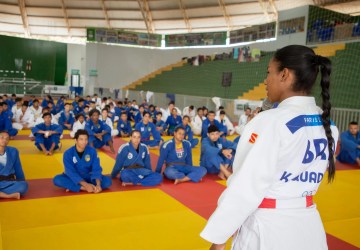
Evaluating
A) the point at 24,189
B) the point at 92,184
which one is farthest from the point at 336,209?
the point at 24,189

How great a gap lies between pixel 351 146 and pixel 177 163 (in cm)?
509

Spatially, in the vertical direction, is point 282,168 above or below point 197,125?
above

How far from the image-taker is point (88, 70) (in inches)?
1058

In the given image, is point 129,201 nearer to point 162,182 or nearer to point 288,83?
point 162,182

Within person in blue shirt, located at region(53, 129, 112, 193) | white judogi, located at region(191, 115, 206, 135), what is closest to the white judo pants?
person in blue shirt, located at region(53, 129, 112, 193)

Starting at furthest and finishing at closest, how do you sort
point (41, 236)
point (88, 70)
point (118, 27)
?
point (118, 27) → point (88, 70) → point (41, 236)

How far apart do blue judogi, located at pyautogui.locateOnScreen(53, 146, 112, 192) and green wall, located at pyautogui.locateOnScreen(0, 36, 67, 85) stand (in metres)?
26.7

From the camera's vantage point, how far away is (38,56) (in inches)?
1170

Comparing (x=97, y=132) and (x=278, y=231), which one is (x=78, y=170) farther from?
(x=278, y=231)

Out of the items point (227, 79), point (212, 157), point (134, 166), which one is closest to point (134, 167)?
point (134, 166)

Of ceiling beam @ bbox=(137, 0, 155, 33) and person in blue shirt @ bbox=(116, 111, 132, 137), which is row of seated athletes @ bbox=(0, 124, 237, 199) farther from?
ceiling beam @ bbox=(137, 0, 155, 33)

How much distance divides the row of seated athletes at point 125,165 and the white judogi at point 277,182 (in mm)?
4625

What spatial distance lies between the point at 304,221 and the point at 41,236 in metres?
3.31

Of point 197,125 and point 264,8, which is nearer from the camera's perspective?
point 197,125
